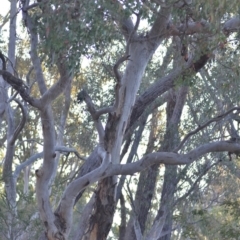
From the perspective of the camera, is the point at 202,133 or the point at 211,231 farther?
the point at 211,231

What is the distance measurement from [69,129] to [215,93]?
17.0ft

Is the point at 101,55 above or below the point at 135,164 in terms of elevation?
above

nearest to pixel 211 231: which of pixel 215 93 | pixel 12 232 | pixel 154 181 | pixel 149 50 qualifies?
pixel 154 181

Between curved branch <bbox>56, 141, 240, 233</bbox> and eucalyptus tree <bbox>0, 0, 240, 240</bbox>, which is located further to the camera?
curved branch <bbox>56, 141, 240, 233</bbox>

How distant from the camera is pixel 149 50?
1045 centimetres

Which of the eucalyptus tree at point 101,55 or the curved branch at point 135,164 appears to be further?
the curved branch at point 135,164

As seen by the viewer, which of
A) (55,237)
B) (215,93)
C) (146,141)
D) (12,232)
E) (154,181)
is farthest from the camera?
(146,141)

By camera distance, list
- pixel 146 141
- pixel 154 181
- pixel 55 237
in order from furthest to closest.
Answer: pixel 146 141 < pixel 154 181 < pixel 55 237

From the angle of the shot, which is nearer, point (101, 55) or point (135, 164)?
point (135, 164)

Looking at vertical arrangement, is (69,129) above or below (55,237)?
above

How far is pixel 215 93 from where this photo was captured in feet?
47.0

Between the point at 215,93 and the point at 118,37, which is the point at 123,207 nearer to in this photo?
the point at 215,93

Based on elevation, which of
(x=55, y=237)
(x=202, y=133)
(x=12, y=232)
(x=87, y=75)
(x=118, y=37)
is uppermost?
(x=87, y=75)

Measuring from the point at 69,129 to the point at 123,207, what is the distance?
4.07 meters
